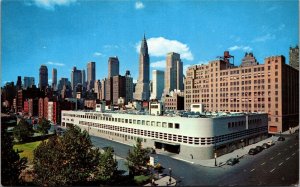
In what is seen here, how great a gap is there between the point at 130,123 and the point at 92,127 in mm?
20995

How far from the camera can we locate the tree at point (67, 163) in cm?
2462

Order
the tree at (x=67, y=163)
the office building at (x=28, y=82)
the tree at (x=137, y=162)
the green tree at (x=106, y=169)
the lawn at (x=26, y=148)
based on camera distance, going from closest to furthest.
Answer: the tree at (x=67, y=163)
the green tree at (x=106, y=169)
the tree at (x=137, y=162)
the lawn at (x=26, y=148)
the office building at (x=28, y=82)

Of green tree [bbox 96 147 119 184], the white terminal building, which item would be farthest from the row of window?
green tree [bbox 96 147 119 184]

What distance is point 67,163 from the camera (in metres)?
25.9

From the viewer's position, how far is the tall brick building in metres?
71.6

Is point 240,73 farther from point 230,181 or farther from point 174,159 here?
point 230,181

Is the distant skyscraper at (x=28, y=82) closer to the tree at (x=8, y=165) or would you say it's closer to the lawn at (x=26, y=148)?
the lawn at (x=26, y=148)

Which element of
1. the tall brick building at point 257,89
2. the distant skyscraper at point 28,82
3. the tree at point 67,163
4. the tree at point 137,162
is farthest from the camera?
the distant skyscraper at point 28,82

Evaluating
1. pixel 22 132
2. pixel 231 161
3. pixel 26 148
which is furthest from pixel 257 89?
pixel 22 132

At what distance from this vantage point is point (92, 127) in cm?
6888

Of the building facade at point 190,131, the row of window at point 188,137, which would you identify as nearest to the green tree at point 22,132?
the building facade at point 190,131

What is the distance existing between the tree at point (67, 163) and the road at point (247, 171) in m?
11.0

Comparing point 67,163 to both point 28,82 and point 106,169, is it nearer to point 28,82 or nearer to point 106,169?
point 106,169

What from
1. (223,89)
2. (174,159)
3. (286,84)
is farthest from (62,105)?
(286,84)
